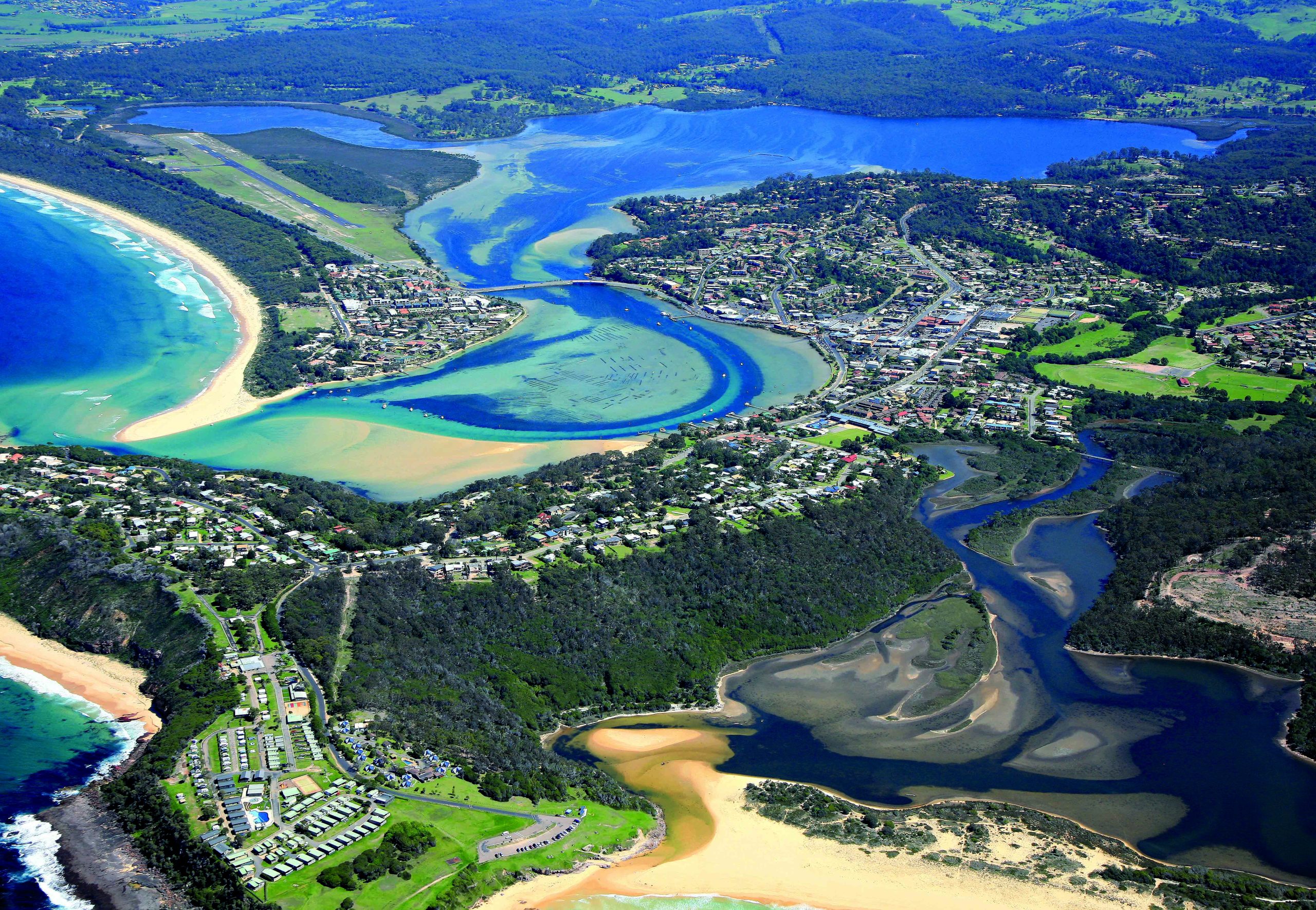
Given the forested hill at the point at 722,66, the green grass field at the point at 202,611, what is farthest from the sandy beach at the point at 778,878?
the forested hill at the point at 722,66

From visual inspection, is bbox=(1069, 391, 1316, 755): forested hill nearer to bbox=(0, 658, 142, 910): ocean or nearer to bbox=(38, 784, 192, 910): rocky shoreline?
bbox=(38, 784, 192, 910): rocky shoreline

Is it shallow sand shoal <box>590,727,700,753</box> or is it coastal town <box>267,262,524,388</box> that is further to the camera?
coastal town <box>267,262,524,388</box>

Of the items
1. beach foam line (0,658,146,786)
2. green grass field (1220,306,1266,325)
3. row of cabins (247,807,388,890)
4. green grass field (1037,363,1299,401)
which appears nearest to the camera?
row of cabins (247,807,388,890)

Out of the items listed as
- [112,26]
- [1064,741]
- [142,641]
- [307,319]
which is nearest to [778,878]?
[1064,741]

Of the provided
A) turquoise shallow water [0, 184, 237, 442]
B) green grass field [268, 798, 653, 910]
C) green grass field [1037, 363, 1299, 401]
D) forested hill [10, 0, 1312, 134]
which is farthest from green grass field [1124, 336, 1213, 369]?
forested hill [10, 0, 1312, 134]

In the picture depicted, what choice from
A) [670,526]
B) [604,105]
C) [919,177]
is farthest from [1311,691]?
[604,105]

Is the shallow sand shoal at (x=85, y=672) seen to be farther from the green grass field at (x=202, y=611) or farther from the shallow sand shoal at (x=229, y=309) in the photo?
the shallow sand shoal at (x=229, y=309)
